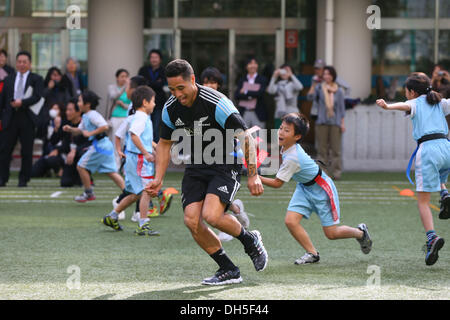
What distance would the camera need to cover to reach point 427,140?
7.34 metres

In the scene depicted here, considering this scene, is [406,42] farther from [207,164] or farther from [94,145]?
[207,164]

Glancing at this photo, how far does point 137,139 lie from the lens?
8.89 m

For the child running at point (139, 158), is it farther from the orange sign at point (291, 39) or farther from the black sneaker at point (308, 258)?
the orange sign at point (291, 39)

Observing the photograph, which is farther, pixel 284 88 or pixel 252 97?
pixel 284 88

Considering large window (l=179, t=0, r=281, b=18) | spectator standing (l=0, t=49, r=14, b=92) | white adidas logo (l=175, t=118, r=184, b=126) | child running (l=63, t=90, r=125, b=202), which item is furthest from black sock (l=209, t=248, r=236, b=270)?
large window (l=179, t=0, r=281, b=18)

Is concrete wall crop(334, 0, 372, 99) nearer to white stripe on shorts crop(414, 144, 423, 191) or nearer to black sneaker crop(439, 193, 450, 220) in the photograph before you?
black sneaker crop(439, 193, 450, 220)

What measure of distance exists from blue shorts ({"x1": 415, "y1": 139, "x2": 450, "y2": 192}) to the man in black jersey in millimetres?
1699

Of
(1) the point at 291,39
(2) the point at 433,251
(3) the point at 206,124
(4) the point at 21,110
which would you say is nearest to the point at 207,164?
(3) the point at 206,124

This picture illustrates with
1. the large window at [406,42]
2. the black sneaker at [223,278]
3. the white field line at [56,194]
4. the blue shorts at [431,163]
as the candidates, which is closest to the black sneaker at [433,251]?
the blue shorts at [431,163]

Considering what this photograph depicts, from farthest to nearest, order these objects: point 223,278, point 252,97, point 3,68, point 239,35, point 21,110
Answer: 1. point 239,35
2. point 252,97
3. point 3,68
4. point 21,110
5. point 223,278

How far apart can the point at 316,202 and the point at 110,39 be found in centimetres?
1067

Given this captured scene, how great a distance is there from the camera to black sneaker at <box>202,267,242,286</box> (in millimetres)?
6094
